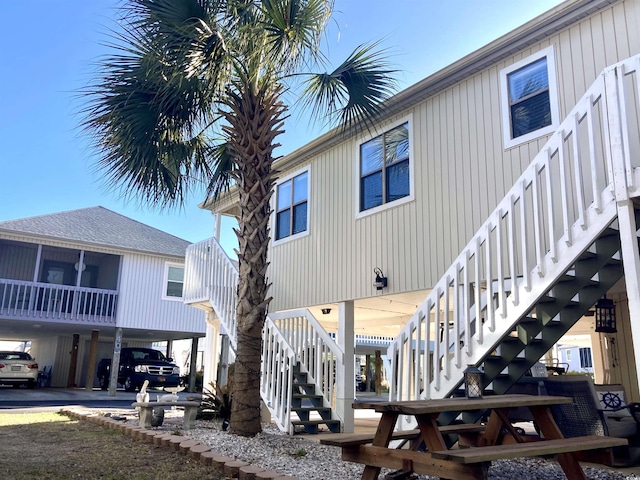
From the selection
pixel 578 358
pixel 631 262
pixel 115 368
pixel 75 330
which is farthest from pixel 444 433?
pixel 578 358

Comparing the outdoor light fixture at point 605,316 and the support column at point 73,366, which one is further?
the support column at point 73,366

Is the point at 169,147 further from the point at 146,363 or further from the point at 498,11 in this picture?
the point at 146,363

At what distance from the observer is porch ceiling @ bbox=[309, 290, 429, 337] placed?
8.37 meters

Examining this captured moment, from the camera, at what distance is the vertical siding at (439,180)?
6008 mm

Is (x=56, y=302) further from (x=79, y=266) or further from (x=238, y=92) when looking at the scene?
(x=238, y=92)

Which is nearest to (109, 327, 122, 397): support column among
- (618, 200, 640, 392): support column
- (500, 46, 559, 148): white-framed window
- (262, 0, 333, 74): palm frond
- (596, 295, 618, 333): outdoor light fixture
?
(262, 0, 333, 74): palm frond

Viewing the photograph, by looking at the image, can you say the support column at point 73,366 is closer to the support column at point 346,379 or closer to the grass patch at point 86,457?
the grass patch at point 86,457

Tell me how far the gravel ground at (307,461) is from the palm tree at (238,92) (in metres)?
0.45

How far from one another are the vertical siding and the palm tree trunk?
2115 millimetres

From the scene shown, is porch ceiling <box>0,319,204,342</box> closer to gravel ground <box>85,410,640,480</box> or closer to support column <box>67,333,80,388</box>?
support column <box>67,333,80,388</box>

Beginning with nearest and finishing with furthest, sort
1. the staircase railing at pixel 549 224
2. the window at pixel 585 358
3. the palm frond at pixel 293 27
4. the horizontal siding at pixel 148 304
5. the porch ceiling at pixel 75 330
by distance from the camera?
the staircase railing at pixel 549 224 < the palm frond at pixel 293 27 < the porch ceiling at pixel 75 330 < the horizontal siding at pixel 148 304 < the window at pixel 585 358

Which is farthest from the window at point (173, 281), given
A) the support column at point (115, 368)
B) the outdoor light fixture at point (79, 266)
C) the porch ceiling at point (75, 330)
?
the outdoor light fixture at point (79, 266)

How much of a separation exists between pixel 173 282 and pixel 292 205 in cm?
1175

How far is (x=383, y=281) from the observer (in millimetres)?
7969
